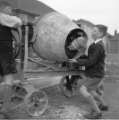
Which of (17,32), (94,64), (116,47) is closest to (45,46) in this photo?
(17,32)

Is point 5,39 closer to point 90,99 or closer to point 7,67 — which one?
point 7,67

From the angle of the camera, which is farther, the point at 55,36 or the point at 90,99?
the point at 55,36

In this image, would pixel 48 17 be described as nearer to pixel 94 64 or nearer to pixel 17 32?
pixel 17 32

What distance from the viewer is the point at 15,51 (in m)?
5.39

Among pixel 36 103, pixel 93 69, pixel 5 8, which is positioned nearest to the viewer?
pixel 5 8

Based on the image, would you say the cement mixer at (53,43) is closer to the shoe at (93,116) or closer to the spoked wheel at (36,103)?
the spoked wheel at (36,103)

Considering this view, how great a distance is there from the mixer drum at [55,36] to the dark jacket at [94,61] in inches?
18.5

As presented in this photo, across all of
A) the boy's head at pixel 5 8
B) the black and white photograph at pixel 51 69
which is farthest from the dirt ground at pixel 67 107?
the boy's head at pixel 5 8

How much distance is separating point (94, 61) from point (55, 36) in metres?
1.00

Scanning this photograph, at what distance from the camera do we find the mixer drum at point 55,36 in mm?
5215

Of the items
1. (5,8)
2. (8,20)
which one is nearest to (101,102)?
(8,20)

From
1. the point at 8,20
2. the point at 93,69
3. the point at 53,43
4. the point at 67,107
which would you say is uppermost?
the point at 8,20

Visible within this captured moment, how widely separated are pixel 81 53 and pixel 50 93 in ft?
5.07

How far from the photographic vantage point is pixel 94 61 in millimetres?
4680
